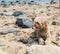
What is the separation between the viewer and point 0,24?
8.05 meters

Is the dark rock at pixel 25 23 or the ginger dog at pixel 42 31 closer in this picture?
the ginger dog at pixel 42 31

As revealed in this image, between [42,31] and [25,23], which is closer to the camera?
[42,31]

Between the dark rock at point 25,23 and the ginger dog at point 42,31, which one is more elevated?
the ginger dog at point 42,31

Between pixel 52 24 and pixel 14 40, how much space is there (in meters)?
2.31

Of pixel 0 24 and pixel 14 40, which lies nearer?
pixel 14 40

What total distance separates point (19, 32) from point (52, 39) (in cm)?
122

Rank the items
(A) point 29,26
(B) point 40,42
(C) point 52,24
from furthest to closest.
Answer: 1. (C) point 52,24
2. (A) point 29,26
3. (B) point 40,42

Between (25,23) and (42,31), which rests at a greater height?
(42,31)

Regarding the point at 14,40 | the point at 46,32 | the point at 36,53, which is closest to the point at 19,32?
the point at 14,40

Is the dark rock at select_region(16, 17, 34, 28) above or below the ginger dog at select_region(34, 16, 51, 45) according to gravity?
below

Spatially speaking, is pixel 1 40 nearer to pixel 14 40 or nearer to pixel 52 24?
pixel 14 40

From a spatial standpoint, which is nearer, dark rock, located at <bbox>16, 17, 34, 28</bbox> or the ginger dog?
the ginger dog

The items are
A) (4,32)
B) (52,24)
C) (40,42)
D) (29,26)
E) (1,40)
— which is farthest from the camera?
(52,24)

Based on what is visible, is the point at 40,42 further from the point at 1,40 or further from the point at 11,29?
the point at 11,29
